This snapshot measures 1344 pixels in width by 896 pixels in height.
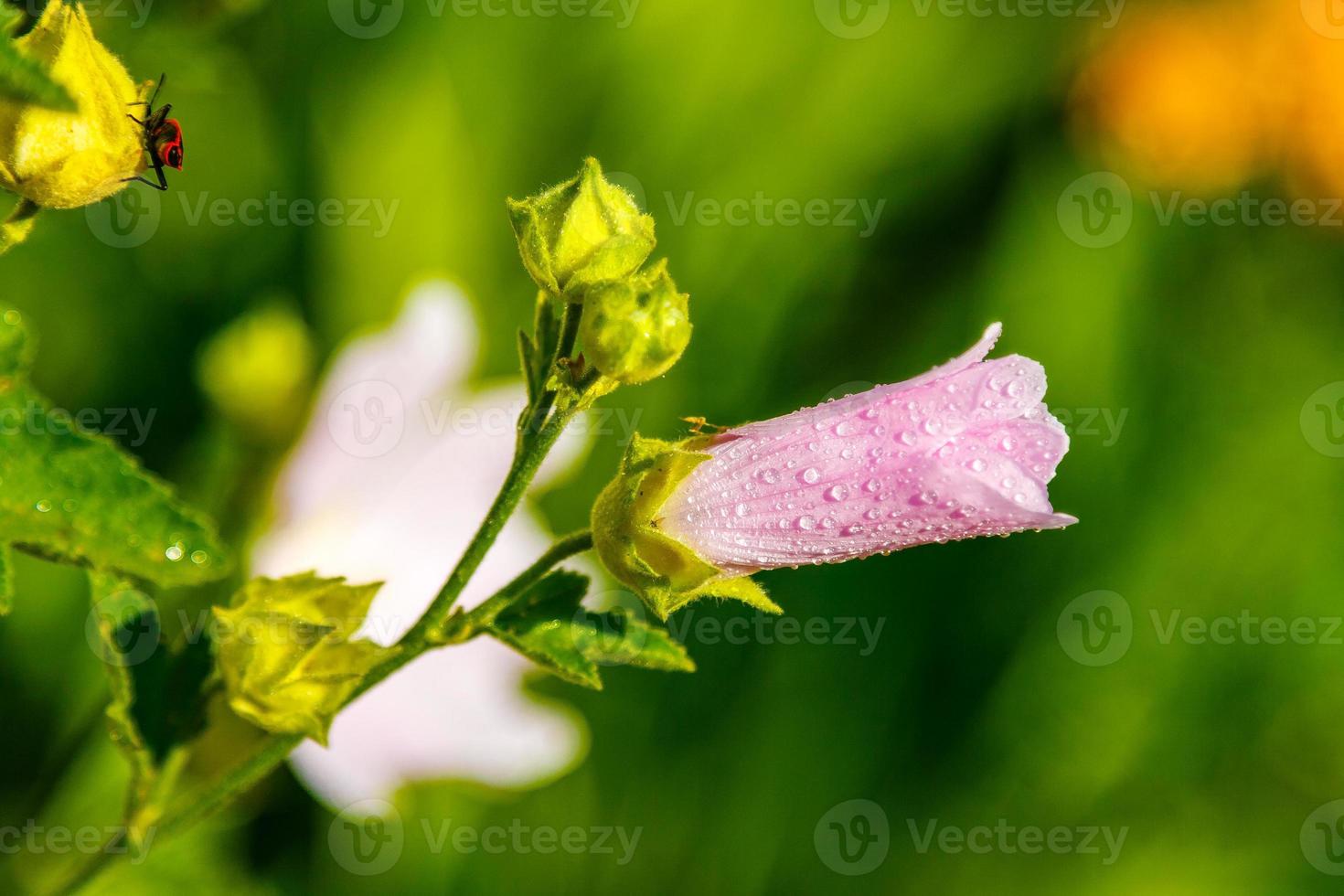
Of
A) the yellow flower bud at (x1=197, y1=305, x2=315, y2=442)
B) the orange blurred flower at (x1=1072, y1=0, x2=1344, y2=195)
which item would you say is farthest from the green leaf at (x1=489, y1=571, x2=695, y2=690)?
the orange blurred flower at (x1=1072, y1=0, x2=1344, y2=195)

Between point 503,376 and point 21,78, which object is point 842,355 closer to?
point 503,376

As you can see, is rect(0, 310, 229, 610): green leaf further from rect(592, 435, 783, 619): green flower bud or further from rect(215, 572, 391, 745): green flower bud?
rect(592, 435, 783, 619): green flower bud

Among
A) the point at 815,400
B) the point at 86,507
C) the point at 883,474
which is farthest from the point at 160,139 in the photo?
the point at 815,400

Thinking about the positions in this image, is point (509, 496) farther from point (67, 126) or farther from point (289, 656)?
point (67, 126)

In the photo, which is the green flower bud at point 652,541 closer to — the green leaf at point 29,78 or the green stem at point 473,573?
the green stem at point 473,573

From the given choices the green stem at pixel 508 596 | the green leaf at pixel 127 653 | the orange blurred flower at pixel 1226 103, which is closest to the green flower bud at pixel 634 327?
the green stem at pixel 508 596

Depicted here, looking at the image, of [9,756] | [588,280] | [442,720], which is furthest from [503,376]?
[588,280]
